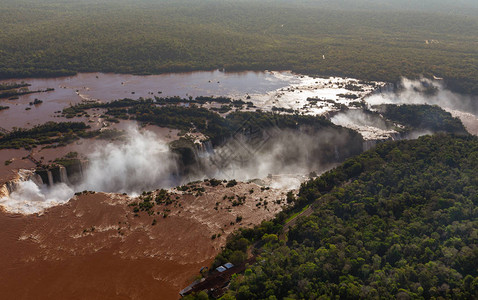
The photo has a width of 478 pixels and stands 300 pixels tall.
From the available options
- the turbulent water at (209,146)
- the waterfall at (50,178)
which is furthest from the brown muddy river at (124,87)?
the waterfall at (50,178)

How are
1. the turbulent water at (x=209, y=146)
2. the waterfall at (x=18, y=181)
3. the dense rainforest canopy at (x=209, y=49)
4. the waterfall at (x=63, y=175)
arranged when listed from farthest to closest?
the dense rainforest canopy at (x=209, y=49) → the turbulent water at (x=209, y=146) → the waterfall at (x=63, y=175) → the waterfall at (x=18, y=181)

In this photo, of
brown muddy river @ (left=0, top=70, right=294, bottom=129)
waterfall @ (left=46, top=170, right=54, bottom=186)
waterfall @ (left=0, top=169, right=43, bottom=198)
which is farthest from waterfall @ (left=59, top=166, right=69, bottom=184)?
brown muddy river @ (left=0, top=70, right=294, bottom=129)

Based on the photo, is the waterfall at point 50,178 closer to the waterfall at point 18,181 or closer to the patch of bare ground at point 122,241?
the waterfall at point 18,181

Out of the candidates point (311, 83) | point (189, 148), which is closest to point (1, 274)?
point (189, 148)

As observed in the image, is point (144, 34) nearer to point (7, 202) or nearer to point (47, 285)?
point (7, 202)

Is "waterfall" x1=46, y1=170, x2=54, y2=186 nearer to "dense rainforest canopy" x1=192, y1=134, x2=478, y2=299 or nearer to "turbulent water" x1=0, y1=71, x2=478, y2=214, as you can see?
"turbulent water" x1=0, y1=71, x2=478, y2=214
